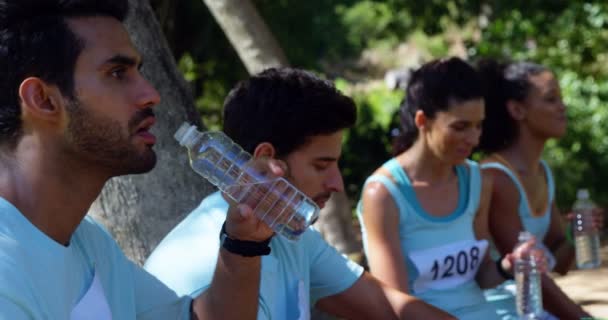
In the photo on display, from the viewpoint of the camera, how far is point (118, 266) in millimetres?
2373

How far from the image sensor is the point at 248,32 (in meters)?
5.76

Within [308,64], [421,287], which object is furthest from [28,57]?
[308,64]

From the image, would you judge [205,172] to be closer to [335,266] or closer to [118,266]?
[118,266]

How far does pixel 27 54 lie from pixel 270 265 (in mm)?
973

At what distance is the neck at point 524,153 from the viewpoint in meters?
4.78

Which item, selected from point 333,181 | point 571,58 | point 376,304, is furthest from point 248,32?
point 571,58

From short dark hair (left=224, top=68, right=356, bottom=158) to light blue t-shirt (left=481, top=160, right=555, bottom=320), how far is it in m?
1.45

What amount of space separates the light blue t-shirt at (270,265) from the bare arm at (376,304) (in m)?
0.04

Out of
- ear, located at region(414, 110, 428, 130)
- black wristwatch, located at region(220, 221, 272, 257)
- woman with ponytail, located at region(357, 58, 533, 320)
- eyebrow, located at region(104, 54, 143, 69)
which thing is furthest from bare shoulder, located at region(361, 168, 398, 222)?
eyebrow, located at region(104, 54, 143, 69)

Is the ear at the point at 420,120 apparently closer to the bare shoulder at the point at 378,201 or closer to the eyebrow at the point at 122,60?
the bare shoulder at the point at 378,201

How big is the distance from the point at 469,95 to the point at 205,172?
5.62ft

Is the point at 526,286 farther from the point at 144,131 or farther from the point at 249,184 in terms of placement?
the point at 144,131

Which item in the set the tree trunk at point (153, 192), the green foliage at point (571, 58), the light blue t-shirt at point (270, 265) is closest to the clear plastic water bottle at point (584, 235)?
the light blue t-shirt at point (270, 265)

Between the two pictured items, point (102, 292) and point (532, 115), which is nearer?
point (102, 292)
